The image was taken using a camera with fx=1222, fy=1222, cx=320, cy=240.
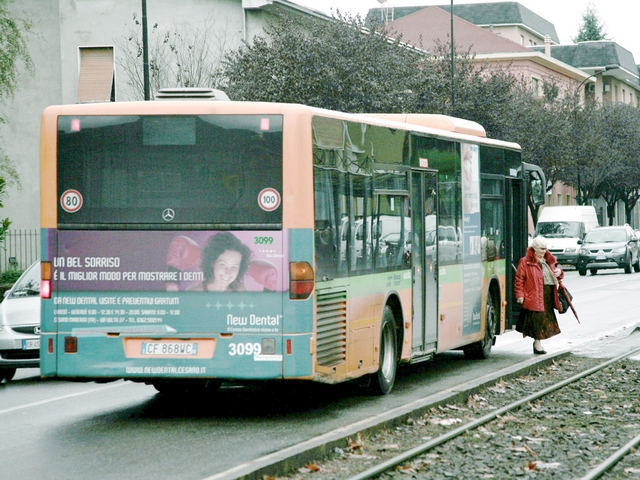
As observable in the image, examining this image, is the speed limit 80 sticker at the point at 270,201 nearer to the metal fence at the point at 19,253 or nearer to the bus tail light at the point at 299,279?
the bus tail light at the point at 299,279

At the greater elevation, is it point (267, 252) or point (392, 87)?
point (392, 87)

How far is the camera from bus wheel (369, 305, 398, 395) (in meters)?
11.9

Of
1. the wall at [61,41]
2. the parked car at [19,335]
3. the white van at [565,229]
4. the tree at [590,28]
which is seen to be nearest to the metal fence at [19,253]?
the wall at [61,41]

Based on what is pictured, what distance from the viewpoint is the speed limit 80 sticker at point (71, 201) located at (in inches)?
403

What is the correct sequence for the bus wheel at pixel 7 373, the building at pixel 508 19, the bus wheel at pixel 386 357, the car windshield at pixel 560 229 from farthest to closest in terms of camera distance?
the building at pixel 508 19, the car windshield at pixel 560 229, the bus wheel at pixel 7 373, the bus wheel at pixel 386 357

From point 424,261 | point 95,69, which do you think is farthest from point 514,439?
point 95,69

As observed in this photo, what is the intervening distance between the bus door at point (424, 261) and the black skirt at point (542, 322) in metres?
2.83

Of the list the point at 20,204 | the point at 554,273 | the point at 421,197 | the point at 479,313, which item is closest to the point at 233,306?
the point at 421,197

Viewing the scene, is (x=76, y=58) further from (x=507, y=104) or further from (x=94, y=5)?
(x=507, y=104)

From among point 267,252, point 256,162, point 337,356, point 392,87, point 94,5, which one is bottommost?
point 337,356

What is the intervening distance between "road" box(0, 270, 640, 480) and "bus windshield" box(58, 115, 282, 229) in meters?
1.70

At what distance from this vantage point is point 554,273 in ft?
53.0

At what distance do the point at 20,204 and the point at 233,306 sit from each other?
32523 millimetres

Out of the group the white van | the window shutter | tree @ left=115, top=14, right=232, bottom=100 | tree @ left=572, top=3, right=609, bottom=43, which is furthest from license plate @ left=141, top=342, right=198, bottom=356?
tree @ left=572, top=3, right=609, bottom=43
